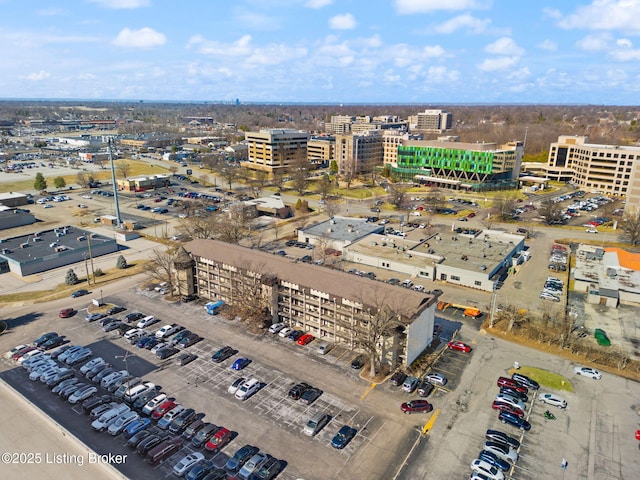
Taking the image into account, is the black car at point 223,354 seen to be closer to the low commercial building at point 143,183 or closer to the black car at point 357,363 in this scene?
the black car at point 357,363

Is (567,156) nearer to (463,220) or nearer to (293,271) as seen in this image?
(463,220)

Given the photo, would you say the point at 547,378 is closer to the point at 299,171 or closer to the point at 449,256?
the point at 449,256

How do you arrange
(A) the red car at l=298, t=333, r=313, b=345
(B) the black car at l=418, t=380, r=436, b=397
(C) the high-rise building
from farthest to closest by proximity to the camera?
(C) the high-rise building < (A) the red car at l=298, t=333, r=313, b=345 < (B) the black car at l=418, t=380, r=436, b=397

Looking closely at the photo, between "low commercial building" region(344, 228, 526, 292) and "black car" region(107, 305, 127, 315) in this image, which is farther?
"low commercial building" region(344, 228, 526, 292)

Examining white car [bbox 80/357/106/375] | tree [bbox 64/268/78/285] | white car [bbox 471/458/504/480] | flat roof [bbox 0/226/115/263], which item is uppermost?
flat roof [bbox 0/226/115/263]

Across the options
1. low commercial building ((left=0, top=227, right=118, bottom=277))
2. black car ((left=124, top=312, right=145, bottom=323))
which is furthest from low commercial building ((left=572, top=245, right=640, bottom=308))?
low commercial building ((left=0, top=227, right=118, bottom=277))

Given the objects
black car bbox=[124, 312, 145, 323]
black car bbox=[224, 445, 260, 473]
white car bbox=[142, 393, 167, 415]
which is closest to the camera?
black car bbox=[224, 445, 260, 473]

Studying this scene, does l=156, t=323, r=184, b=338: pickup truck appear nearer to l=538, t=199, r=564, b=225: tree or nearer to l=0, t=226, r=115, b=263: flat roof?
l=0, t=226, r=115, b=263: flat roof
